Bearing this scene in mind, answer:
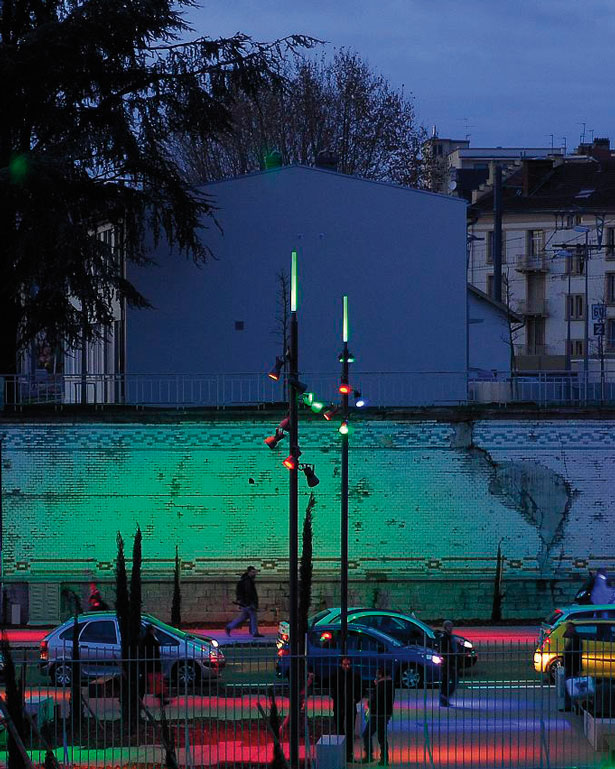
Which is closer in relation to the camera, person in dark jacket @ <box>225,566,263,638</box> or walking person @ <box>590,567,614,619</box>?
walking person @ <box>590,567,614,619</box>

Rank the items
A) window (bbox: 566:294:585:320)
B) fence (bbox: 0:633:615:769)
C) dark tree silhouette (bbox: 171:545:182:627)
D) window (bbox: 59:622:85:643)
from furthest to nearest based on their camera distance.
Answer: window (bbox: 566:294:585:320), dark tree silhouette (bbox: 171:545:182:627), window (bbox: 59:622:85:643), fence (bbox: 0:633:615:769)

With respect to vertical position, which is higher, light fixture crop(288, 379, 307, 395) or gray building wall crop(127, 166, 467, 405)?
gray building wall crop(127, 166, 467, 405)

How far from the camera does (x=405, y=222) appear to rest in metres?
33.5

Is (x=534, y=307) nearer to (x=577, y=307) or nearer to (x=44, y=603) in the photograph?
(x=577, y=307)

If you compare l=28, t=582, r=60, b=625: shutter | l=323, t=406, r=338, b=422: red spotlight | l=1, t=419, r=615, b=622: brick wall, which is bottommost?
l=28, t=582, r=60, b=625: shutter

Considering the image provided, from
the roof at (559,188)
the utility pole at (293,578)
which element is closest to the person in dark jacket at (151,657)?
the utility pole at (293,578)

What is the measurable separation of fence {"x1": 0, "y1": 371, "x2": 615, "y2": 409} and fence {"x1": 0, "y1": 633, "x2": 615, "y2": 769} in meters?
12.0

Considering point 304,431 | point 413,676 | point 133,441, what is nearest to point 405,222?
point 304,431

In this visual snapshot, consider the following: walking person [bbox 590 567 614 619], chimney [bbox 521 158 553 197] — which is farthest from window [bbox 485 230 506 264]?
walking person [bbox 590 567 614 619]

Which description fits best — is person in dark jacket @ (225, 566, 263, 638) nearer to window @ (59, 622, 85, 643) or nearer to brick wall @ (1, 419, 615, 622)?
brick wall @ (1, 419, 615, 622)

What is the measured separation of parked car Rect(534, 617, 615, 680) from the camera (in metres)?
18.2

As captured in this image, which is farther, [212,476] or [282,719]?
[212,476]

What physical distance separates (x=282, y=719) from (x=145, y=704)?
180 cm

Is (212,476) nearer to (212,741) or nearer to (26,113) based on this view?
(26,113)
